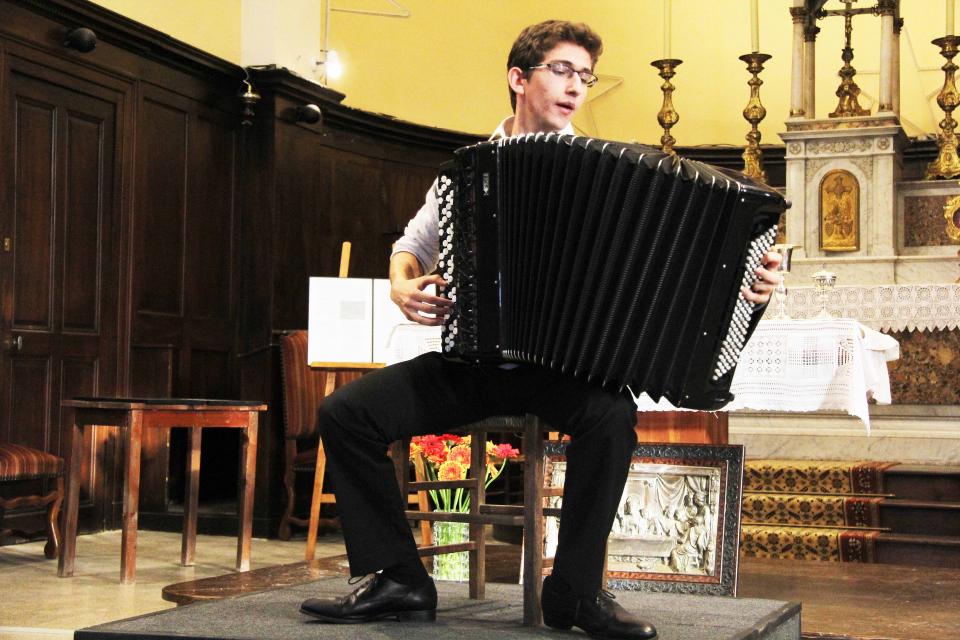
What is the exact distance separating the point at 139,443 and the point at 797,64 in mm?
4505

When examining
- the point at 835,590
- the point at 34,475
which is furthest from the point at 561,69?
the point at 34,475

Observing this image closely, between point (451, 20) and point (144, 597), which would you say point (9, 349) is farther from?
point (451, 20)

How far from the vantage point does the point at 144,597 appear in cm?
444

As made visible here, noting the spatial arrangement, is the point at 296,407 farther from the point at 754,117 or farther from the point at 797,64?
the point at 797,64

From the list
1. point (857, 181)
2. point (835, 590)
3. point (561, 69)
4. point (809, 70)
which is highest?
point (809, 70)

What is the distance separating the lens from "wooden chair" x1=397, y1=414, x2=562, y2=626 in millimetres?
2727

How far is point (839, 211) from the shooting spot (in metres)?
7.08

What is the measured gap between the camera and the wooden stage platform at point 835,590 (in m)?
3.50

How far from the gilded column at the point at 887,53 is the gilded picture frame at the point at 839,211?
488 millimetres

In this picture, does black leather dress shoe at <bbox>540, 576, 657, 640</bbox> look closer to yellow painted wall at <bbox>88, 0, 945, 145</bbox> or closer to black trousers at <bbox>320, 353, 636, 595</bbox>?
black trousers at <bbox>320, 353, 636, 595</bbox>

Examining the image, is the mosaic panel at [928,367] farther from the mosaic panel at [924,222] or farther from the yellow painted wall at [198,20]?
the yellow painted wall at [198,20]

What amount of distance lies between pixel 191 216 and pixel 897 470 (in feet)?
12.2

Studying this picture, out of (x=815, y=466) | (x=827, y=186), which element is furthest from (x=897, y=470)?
(x=827, y=186)

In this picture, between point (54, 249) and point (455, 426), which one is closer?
point (455, 426)
